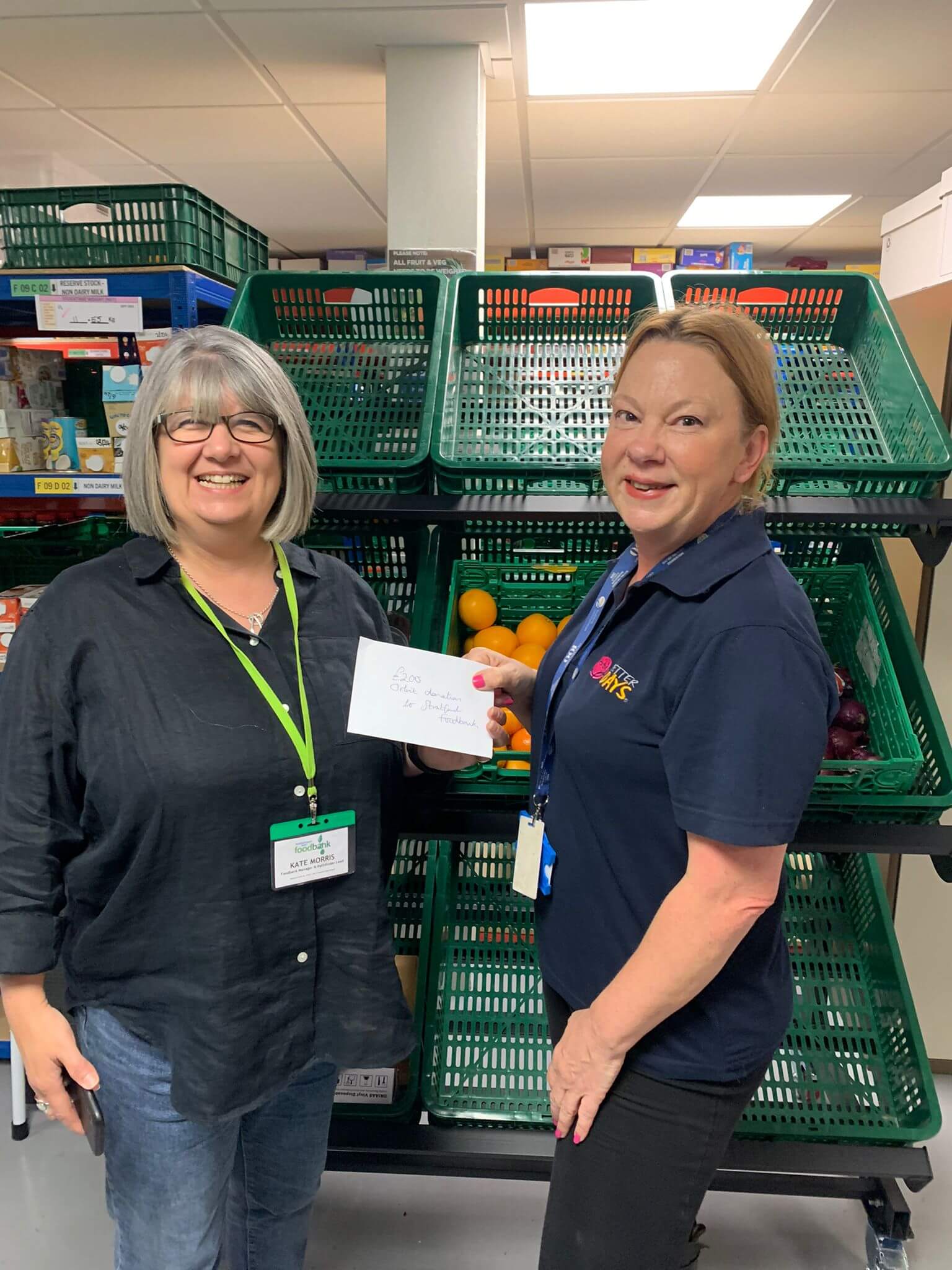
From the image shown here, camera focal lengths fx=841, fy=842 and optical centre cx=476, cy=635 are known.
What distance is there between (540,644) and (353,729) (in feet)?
2.49

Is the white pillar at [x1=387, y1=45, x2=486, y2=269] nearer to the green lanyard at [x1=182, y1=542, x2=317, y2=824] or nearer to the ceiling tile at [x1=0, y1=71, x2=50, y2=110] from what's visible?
the ceiling tile at [x1=0, y1=71, x2=50, y2=110]

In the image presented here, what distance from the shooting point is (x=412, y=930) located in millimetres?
2219

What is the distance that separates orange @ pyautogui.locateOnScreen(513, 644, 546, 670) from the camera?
6.37 feet

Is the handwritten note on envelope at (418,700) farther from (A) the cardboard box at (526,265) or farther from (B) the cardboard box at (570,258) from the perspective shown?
(B) the cardboard box at (570,258)

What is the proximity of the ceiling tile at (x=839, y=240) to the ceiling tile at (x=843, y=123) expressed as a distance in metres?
2.25

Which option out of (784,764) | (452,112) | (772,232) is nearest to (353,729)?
(784,764)

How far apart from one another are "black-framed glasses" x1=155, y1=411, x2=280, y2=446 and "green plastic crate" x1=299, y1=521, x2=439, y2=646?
843 mm

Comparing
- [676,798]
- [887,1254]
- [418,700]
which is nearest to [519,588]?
[418,700]

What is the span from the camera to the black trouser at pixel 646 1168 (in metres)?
1.19

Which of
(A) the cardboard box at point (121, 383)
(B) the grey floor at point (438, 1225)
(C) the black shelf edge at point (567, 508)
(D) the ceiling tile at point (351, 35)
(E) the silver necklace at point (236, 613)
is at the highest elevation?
(D) the ceiling tile at point (351, 35)

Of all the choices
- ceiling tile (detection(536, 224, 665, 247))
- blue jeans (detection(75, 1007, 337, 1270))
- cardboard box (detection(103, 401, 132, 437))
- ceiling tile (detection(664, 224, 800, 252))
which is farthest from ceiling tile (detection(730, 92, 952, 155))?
blue jeans (detection(75, 1007, 337, 1270))

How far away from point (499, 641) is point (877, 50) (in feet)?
11.4

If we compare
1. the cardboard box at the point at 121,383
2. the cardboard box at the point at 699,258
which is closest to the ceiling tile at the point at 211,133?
the cardboard box at the point at 121,383

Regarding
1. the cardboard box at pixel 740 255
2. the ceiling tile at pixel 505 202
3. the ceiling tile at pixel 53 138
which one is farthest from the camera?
the cardboard box at pixel 740 255
